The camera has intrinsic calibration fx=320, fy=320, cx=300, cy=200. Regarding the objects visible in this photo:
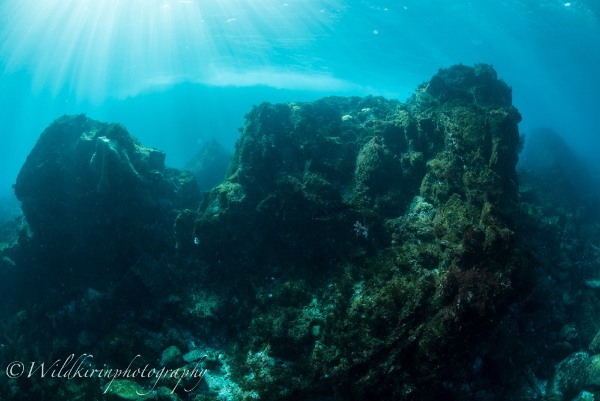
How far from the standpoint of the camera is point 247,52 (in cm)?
3881

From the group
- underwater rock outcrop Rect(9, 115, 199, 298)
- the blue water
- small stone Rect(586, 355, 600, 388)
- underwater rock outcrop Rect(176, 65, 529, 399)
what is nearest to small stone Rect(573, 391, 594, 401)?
small stone Rect(586, 355, 600, 388)

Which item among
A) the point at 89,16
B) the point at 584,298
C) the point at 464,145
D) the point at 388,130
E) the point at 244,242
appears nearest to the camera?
the point at 464,145

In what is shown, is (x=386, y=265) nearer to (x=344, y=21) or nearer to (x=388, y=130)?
(x=388, y=130)

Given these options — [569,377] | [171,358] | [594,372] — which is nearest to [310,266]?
[171,358]

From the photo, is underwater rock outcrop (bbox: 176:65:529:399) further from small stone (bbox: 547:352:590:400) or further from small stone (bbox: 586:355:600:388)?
small stone (bbox: 586:355:600:388)

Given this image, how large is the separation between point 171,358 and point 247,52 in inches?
1487

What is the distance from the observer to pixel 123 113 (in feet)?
199

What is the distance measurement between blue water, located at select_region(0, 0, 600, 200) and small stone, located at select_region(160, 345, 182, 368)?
27869 mm

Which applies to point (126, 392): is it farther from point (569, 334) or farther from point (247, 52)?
point (247, 52)

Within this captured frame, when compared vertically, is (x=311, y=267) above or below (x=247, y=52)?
below

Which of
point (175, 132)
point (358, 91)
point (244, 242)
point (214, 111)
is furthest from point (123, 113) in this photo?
point (244, 242)

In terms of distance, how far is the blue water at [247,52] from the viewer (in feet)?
94.4

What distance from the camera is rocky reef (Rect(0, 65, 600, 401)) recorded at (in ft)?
21.4

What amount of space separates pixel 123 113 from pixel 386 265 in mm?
66000
